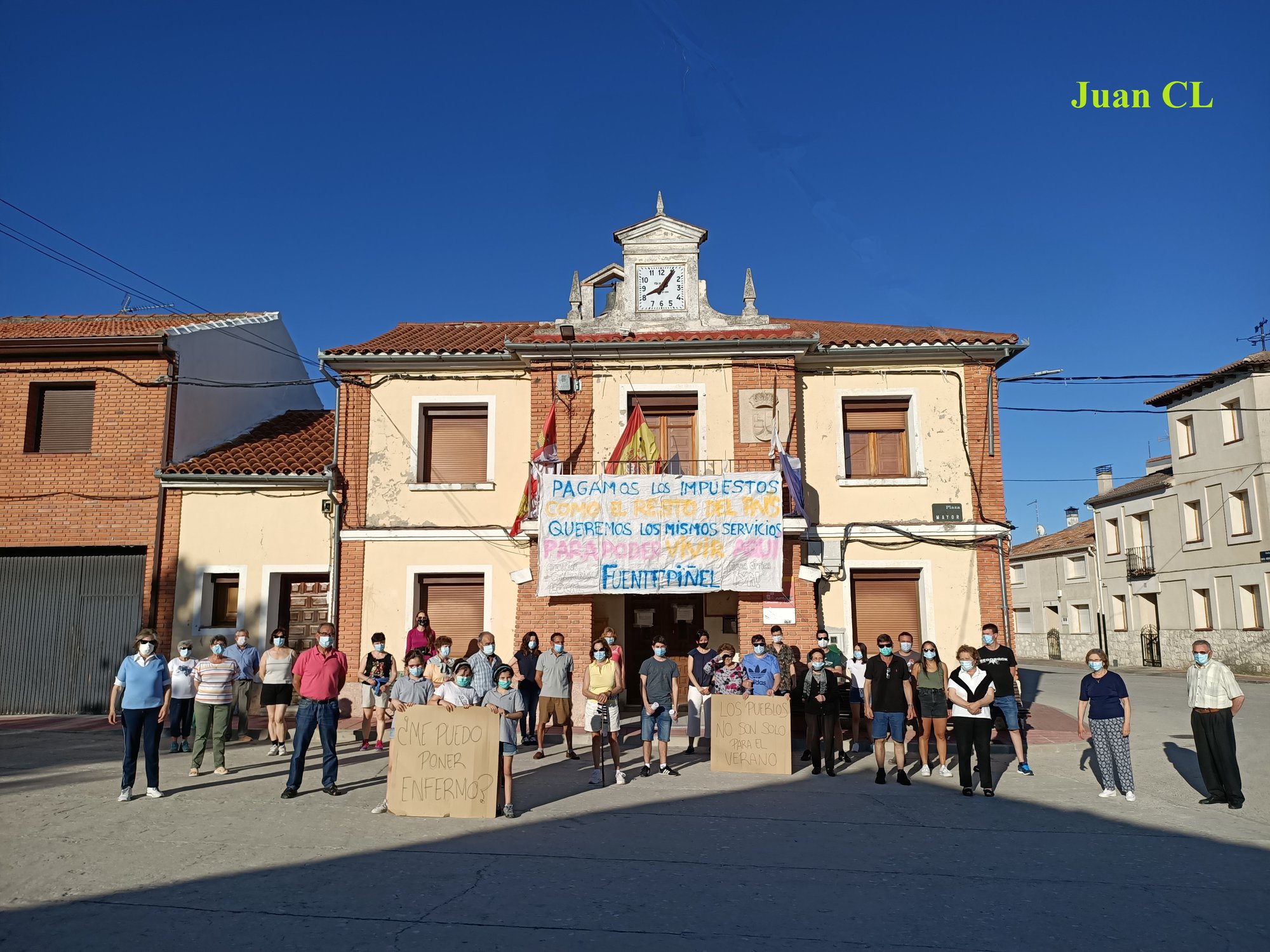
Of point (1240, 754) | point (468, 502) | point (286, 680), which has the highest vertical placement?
point (468, 502)

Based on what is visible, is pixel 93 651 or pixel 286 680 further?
pixel 93 651

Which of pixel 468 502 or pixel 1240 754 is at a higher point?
pixel 468 502

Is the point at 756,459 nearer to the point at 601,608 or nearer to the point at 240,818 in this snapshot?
the point at 601,608

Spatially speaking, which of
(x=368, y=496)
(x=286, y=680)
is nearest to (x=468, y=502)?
(x=368, y=496)

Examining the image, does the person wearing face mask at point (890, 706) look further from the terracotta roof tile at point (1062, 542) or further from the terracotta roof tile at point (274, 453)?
the terracotta roof tile at point (1062, 542)

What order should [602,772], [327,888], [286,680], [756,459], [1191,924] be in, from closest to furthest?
[1191,924], [327,888], [602,772], [286,680], [756,459]

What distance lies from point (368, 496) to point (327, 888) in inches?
421

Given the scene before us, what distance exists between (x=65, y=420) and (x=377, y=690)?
9495mm

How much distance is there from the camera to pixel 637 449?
49.6 ft

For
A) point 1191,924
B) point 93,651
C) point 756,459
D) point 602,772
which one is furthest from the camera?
point 93,651

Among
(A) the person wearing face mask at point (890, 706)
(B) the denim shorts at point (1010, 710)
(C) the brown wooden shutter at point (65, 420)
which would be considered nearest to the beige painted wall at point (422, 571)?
(C) the brown wooden shutter at point (65, 420)

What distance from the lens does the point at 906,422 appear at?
646 inches

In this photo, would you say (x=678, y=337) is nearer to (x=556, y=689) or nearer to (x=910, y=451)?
(x=910, y=451)

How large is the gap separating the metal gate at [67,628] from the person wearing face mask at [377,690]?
621 centimetres
